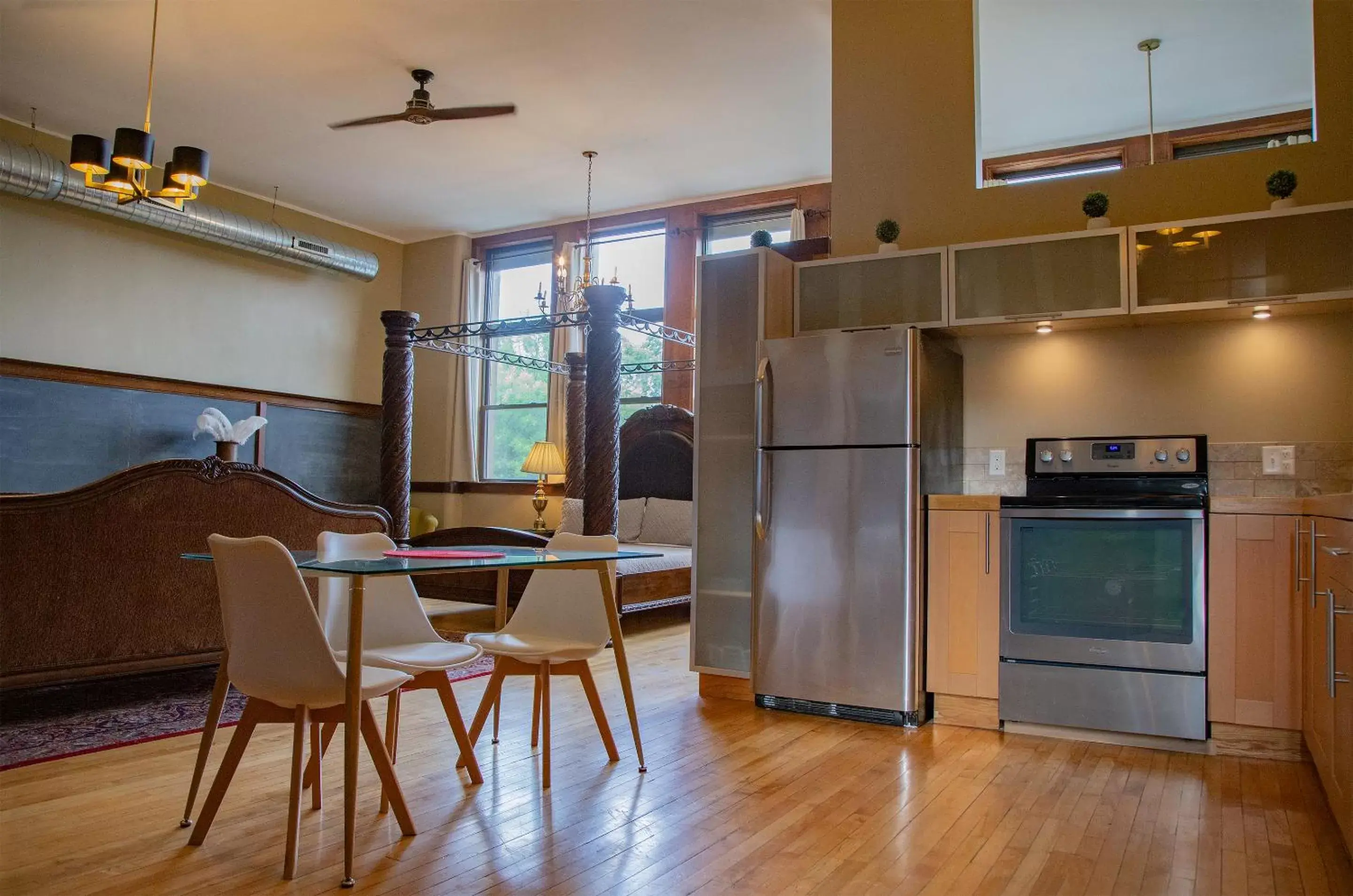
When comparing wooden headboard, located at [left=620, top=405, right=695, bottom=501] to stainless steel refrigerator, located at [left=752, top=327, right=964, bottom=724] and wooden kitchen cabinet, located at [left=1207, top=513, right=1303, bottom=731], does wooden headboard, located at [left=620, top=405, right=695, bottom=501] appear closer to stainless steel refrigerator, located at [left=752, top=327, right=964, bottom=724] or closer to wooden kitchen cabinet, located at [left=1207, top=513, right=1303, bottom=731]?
stainless steel refrigerator, located at [left=752, top=327, right=964, bottom=724]

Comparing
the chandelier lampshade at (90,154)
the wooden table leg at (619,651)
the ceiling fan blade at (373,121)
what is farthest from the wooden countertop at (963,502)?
the chandelier lampshade at (90,154)

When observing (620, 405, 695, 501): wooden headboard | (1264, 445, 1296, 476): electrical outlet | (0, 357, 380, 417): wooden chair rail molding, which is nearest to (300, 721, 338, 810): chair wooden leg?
(1264, 445, 1296, 476): electrical outlet

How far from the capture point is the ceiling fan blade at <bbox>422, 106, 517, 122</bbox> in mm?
5168

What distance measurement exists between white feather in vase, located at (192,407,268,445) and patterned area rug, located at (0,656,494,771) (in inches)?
131

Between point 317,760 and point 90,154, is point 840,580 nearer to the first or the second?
point 317,760

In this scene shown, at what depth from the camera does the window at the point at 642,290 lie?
834 cm

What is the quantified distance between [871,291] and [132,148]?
3367 millimetres

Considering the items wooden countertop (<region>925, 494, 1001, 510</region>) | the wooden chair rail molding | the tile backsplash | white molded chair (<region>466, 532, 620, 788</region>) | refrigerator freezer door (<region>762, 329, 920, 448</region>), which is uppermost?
the wooden chair rail molding

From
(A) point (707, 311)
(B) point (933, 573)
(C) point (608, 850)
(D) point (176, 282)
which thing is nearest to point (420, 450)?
(D) point (176, 282)

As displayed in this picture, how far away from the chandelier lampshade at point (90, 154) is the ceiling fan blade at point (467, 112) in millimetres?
1532

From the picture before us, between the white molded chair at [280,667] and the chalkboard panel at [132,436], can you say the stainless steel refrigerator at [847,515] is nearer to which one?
the white molded chair at [280,667]

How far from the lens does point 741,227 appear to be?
8102mm

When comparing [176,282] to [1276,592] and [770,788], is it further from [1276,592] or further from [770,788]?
[1276,592]

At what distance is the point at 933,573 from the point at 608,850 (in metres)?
1.93
